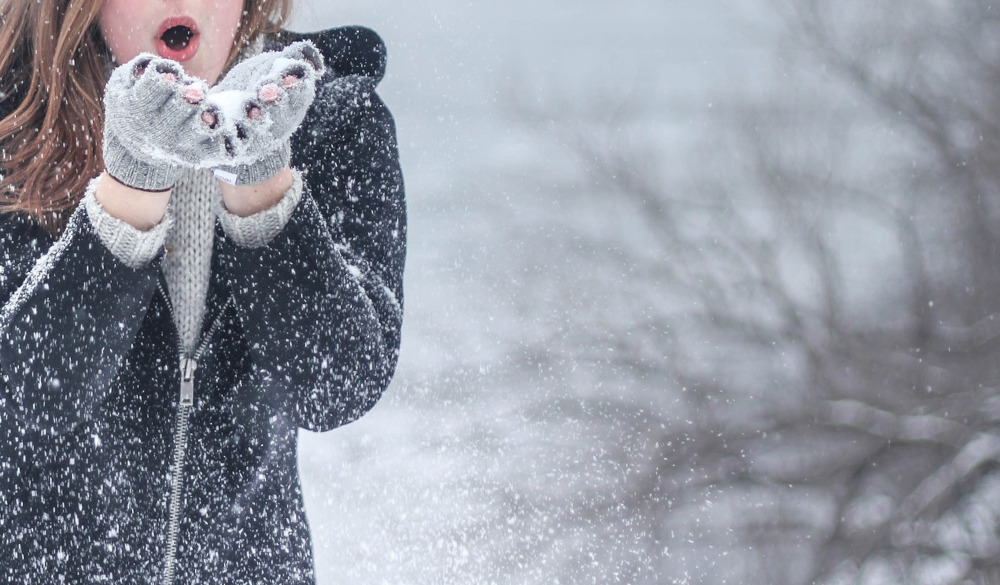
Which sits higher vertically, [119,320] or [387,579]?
[119,320]

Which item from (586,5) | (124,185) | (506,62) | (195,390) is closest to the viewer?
(124,185)

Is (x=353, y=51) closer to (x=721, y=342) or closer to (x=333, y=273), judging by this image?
(x=333, y=273)

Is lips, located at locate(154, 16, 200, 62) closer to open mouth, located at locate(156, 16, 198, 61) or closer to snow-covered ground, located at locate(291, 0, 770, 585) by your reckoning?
open mouth, located at locate(156, 16, 198, 61)

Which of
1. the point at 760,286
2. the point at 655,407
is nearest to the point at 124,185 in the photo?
the point at 655,407

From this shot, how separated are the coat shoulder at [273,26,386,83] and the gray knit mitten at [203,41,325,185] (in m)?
0.28

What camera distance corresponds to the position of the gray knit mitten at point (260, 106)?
0.71m

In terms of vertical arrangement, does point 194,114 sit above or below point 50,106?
above

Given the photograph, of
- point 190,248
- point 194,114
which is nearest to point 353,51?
point 190,248

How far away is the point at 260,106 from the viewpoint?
0.71 meters

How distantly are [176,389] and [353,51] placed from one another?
362 millimetres

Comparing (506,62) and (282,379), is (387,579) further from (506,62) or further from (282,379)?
(282,379)

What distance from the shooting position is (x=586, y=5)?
15.8m

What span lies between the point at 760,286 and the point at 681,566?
108 inches

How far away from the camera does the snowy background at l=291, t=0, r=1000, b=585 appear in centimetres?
770
